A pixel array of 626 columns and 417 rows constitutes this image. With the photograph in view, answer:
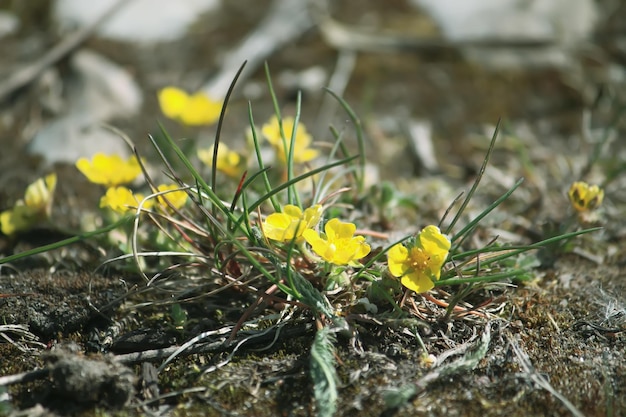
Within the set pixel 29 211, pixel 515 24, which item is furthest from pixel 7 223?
pixel 515 24

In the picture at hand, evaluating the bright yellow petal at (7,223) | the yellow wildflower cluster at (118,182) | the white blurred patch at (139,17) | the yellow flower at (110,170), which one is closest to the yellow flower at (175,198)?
the yellow wildflower cluster at (118,182)

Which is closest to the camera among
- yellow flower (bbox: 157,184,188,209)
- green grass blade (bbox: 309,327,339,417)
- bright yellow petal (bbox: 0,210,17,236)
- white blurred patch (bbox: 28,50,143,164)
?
green grass blade (bbox: 309,327,339,417)

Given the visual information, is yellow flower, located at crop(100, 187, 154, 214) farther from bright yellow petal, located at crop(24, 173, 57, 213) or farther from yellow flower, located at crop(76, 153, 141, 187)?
bright yellow petal, located at crop(24, 173, 57, 213)

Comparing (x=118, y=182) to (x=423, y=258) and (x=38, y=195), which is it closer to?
(x=38, y=195)

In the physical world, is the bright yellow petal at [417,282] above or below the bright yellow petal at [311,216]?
below

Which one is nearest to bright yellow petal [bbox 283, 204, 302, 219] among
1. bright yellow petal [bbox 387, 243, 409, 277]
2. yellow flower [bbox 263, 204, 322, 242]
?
yellow flower [bbox 263, 204, 322, 242]

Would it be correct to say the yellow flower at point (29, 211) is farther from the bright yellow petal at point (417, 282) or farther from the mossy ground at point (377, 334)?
the bright yellow petal at point (417, 282)
